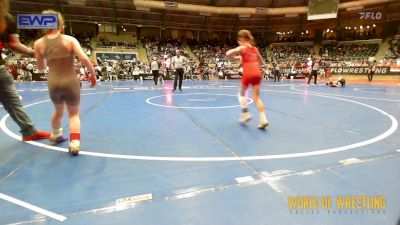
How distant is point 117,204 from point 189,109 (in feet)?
16.4

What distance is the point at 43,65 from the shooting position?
3885 mm

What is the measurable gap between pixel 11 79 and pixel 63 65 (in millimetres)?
993

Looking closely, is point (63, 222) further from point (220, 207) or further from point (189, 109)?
point (189, 109)

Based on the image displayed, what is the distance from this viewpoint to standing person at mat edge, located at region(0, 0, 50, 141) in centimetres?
354

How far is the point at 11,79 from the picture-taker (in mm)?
4043

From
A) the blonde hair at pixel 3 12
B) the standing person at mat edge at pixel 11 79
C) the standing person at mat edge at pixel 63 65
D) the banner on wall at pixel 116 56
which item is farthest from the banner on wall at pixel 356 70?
the blonde hair at pixel 3 12

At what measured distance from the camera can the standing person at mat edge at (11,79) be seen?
3537 mm

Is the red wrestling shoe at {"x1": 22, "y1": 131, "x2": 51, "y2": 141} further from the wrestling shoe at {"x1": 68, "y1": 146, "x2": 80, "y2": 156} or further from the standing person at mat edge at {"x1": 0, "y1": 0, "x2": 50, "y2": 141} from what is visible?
the wrestling shoe at {"x1": 68, "y1": 146, "x2": 80, "y2": 156}

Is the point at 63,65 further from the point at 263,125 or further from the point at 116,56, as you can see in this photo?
the point at 116,56

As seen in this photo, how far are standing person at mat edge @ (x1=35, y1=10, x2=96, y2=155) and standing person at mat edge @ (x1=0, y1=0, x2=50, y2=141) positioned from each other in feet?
1.33

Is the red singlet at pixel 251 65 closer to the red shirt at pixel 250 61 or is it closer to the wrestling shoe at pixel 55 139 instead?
the red shirt at pixel 250 61

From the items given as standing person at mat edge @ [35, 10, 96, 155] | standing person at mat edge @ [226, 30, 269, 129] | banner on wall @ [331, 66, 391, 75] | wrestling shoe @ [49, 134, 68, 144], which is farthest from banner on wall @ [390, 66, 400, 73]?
wrestling shoe @ [49, 134, 68, 144]

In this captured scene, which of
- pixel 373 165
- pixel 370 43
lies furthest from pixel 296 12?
pixel 373 165

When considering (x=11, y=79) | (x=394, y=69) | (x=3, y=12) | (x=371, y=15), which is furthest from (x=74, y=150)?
(x=371, y=15)
